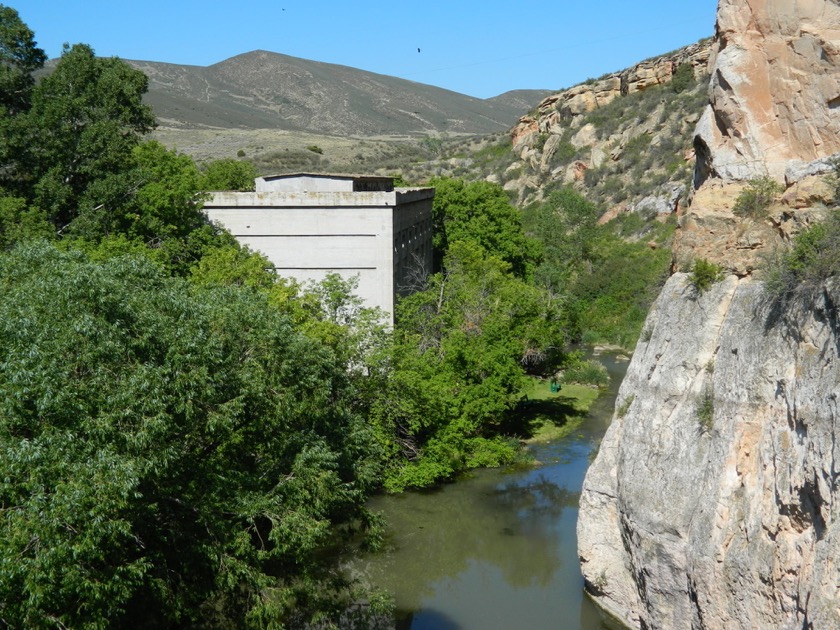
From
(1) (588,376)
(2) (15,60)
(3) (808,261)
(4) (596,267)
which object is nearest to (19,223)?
(2) (15,60)

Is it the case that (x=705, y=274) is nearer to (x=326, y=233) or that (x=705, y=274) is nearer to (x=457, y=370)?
(x=457, y=370)

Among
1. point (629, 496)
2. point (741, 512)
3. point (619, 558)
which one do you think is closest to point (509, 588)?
point (619, 558)

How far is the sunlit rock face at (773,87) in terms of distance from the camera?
12977mm

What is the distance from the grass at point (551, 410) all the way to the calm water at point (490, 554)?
8.22 ft

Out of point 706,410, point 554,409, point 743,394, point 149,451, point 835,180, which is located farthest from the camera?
point 554,409

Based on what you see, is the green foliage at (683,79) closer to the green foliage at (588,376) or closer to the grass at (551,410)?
the green foliage at (588,376)

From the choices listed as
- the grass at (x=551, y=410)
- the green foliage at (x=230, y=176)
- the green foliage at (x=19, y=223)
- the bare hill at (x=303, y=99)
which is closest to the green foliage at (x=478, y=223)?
the green foliage at (x=230, y=176)

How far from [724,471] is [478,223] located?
32.0m

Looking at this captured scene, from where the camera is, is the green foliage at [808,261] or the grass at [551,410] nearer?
the green foliage at [808,261]

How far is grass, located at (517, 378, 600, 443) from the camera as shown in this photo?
30.3 metres

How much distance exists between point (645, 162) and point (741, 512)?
54824mm

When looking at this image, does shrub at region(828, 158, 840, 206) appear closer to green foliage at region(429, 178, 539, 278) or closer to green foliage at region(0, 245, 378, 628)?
green foliage at region(0, 245, 378, 628)

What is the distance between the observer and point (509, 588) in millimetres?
19141

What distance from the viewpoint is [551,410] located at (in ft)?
107
